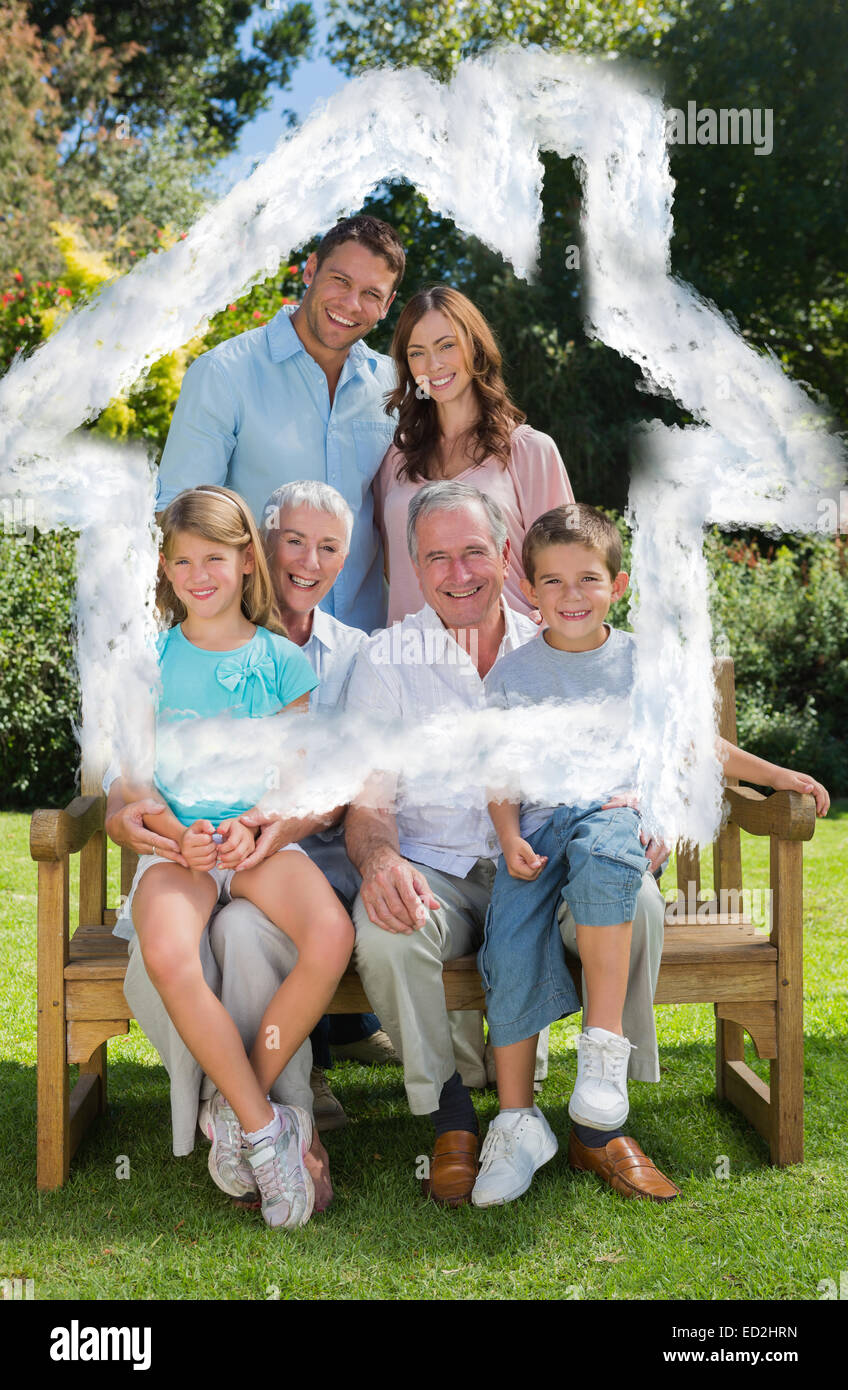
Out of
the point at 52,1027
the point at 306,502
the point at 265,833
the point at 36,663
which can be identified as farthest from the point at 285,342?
the point at 36,663

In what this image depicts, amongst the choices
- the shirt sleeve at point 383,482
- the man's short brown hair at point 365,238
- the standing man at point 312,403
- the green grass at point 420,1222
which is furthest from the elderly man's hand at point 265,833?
the man's short brown hair at point 365,238

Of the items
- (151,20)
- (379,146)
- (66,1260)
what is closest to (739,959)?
(66,1260)

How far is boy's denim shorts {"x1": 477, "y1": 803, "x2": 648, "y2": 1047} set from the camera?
2.76 metres

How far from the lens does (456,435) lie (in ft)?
11.5

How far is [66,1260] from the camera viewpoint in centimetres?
257

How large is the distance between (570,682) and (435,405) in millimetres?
974

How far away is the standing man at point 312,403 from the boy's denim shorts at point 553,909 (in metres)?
1.10

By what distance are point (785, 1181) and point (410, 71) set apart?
10.2 feet

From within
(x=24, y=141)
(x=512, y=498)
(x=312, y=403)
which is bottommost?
(x=512, y=498)

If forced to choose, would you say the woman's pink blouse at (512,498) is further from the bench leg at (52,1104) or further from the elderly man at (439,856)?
the bench leg at (52,1104)

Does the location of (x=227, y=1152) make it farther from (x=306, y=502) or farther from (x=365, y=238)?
(x=365, y=238)

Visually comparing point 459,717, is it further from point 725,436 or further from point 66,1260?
point 66,1260

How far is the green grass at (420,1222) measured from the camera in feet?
8.15
